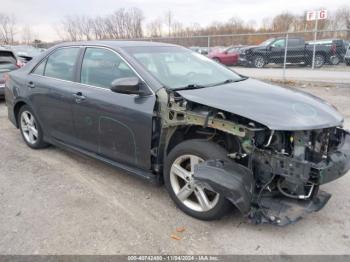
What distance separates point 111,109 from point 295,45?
15.6 metres

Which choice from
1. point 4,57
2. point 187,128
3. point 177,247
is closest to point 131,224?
point 177,247

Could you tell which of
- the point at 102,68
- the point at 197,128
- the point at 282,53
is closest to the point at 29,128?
the point at 102,68

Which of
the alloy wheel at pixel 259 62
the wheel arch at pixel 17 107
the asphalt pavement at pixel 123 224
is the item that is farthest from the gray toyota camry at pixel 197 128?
the alloy wheel at pixel 259 62

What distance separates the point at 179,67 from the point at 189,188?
1497mm

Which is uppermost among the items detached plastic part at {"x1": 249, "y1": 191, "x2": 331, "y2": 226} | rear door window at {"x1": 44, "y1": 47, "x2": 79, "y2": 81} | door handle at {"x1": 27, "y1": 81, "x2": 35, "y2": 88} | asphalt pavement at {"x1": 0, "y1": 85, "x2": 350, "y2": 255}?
rear door window at {"x1": 44, "y1": 47, "x2": 79, "y2": 81}

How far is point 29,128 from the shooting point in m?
5.06

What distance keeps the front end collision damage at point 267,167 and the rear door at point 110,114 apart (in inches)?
17.9

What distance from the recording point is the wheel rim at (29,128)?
4.95 metres

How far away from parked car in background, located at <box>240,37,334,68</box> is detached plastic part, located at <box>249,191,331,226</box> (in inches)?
602

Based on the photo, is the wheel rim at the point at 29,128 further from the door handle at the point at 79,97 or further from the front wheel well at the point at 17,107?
the door handle at the point at 79,97

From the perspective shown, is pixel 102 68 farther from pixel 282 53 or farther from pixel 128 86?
pixel 282 53

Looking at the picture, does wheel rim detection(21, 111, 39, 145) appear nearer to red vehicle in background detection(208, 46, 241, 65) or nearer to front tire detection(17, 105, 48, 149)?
front tire detection(17, 105, 48, 149)

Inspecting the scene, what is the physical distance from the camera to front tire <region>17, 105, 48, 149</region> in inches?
191

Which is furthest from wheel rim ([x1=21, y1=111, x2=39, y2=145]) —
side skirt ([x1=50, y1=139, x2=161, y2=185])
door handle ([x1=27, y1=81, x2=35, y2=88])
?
side skirt ([x1=50, y1=139, x2=161, y2=185])
